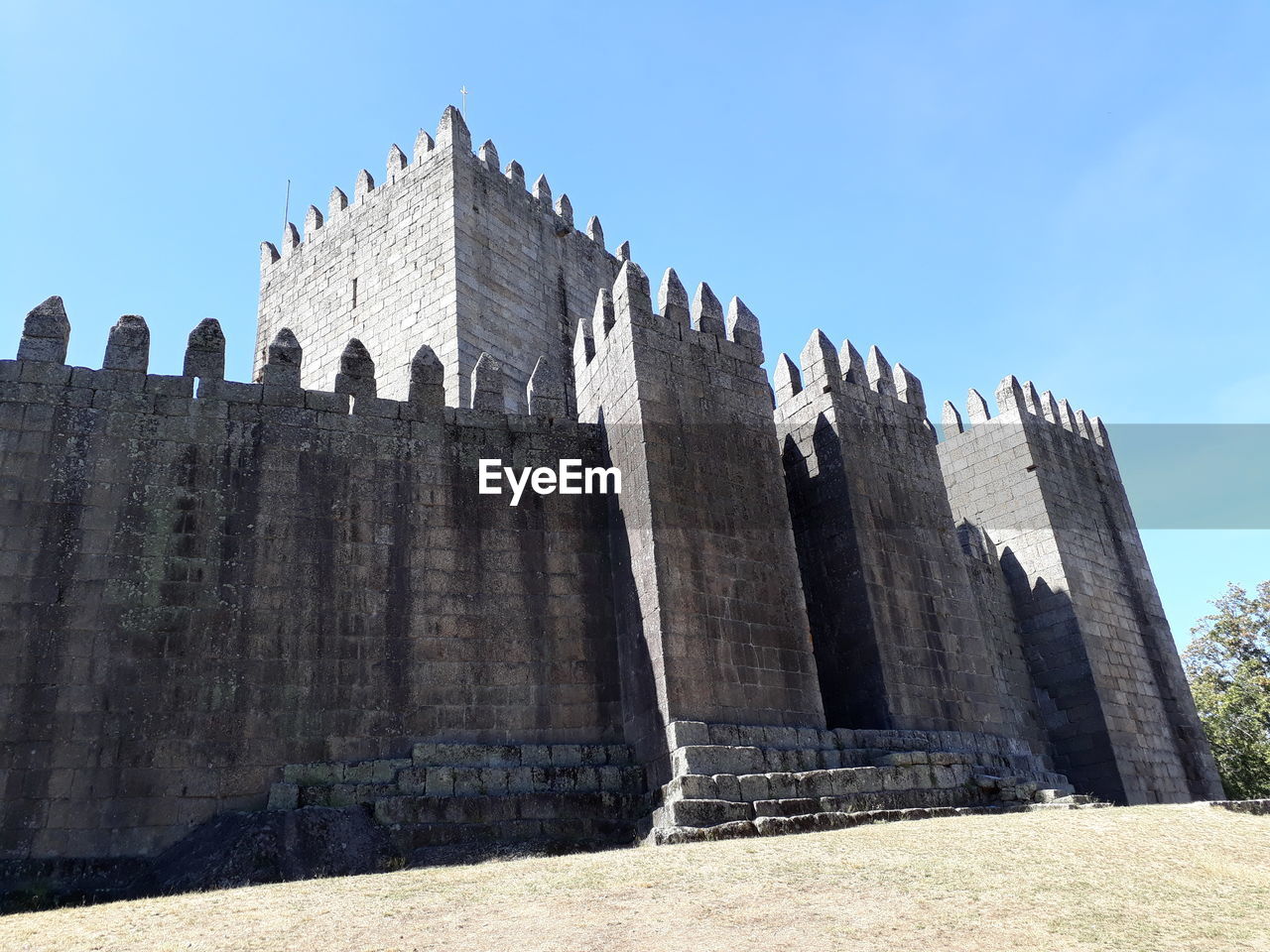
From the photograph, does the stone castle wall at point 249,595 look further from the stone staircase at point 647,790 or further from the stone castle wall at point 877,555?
the stone castle wall at point 877,555

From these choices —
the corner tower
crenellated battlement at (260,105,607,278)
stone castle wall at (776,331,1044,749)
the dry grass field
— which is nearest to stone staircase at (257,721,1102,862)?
the dry grass field

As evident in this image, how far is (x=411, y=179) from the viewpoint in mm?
21969

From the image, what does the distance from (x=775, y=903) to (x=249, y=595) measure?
273 inches

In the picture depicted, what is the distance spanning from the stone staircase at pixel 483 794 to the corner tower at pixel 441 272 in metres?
8.51

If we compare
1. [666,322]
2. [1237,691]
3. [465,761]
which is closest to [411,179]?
[666,322]

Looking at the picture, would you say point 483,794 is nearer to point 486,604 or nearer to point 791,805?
point 486,604

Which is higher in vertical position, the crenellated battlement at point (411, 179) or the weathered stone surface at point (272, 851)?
the crenellated battlement at point (411, 179)

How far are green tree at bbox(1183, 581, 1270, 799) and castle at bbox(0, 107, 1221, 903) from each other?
1296 centimetres

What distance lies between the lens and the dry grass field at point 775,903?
21.7 feet

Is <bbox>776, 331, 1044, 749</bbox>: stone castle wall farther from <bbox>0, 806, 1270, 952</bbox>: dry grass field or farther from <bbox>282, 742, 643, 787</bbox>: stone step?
<bbox>0, 806, 1270, 952</bbox>: dry grass field

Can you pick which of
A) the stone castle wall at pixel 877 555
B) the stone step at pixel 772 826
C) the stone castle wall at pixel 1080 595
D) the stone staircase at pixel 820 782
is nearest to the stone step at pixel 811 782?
the stone staircase at pixel 820 782

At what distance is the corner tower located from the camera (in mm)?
20141

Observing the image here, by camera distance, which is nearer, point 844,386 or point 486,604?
point 486,604

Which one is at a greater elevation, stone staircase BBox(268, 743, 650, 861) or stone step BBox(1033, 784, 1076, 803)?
stone staircase BBox(268, 743, 650, 861)
